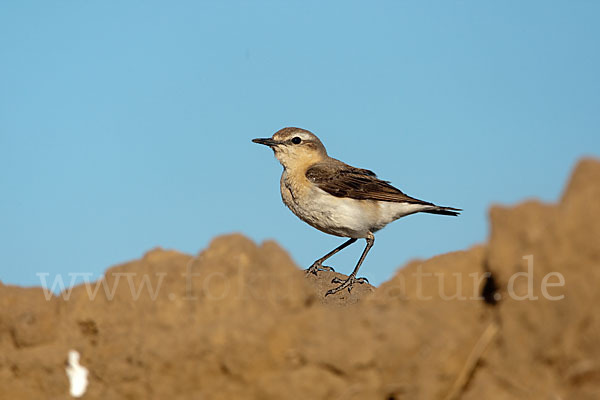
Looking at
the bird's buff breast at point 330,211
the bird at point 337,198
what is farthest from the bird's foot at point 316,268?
the bird's buff breast at point 330,211

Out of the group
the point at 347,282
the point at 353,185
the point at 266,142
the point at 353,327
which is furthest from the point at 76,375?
the point at 266,142

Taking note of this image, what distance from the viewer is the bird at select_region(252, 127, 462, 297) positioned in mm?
9789

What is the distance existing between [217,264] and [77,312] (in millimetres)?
1320

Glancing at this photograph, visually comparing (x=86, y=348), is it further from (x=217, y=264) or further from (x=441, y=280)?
(x=441, y=280)

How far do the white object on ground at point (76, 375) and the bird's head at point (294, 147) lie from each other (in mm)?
5613

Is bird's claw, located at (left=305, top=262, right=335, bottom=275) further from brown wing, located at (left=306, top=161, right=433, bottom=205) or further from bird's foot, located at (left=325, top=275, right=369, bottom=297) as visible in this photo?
brown wing, located at (left=306, top=161, right=433, bottom=205)

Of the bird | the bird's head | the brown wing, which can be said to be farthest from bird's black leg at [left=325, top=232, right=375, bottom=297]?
the bird's head

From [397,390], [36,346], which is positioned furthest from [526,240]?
[36,346]

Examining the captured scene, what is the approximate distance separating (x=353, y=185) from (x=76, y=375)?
5.47 m

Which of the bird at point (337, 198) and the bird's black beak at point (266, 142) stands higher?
the bird's black beak at point (266, 142)

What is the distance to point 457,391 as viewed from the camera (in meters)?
4.12

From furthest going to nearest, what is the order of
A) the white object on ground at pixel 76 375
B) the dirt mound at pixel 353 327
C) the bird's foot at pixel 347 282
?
the bird's foot at pixel 347 282
the white object on ground at pixel 76 375
the dirt mound at pixel 353 327

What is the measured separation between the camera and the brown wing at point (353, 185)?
9.87m

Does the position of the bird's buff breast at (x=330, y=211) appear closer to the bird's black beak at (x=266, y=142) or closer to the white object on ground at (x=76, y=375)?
the bird's black beak at (x=266, y=142)
